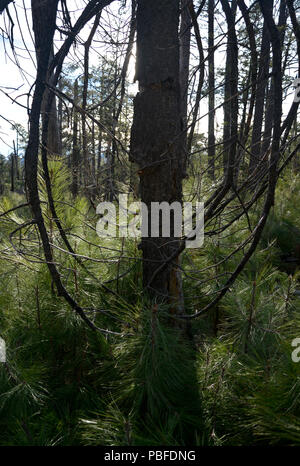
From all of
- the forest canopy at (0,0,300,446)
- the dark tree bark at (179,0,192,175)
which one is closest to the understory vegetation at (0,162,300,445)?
the forest canopy at (0,0,300,446)

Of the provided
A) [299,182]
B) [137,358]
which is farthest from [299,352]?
[299,182]

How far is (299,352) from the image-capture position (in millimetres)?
973

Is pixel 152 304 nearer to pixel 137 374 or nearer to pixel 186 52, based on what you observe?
pixel 137 374

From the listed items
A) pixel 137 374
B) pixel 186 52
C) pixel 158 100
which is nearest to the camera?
pixel 137 374

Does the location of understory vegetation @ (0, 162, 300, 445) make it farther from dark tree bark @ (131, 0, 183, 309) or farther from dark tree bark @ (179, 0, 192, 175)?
dark tree bark @ (179, 0, 192, 175)

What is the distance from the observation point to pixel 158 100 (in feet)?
4.31

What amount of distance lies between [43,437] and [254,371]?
62cm

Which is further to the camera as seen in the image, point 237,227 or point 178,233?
point 237,227

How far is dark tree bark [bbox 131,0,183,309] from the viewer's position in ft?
4.28

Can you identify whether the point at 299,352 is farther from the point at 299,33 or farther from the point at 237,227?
the point at 237,227

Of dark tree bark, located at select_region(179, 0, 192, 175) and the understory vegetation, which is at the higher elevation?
dark tree bark, located at select_region(179, 0, 192, 175)

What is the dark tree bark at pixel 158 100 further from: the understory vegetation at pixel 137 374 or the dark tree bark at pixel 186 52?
the understory vegetation at pixel 137 374

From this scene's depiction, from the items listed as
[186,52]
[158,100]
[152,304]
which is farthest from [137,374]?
[186,52]
